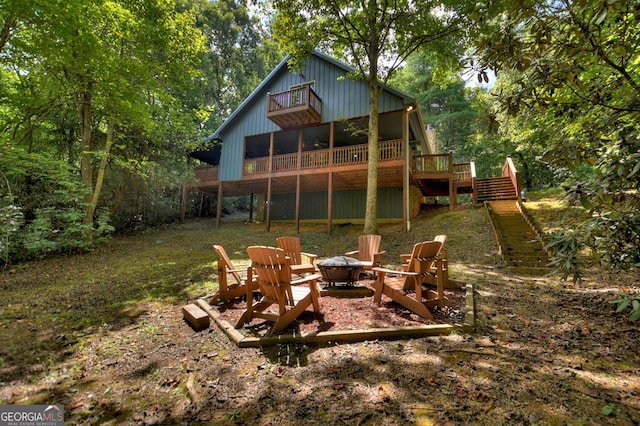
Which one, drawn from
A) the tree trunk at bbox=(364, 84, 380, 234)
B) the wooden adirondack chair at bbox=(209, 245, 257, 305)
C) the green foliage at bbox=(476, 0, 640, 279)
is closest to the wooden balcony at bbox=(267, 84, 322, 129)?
the tree trunk at bbox=(364, 84, 380, 234)

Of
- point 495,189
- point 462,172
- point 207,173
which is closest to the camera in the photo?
point 495,189

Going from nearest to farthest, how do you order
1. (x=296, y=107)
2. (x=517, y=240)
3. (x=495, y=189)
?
(x=517, y=240), (x=296, y=107), (x=495, y=189)

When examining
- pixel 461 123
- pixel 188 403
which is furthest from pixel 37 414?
pixel 461 123

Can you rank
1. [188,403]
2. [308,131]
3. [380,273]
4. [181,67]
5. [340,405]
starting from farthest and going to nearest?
[308,131] → [181,67] → [380,273] → [188,403] → [340,405]

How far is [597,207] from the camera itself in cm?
241

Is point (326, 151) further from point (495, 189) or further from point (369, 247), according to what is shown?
point (369, 247)

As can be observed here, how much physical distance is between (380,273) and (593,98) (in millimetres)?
3017

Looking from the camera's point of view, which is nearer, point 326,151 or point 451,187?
point 451,187

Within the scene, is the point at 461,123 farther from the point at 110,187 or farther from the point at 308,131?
the point at 110,187

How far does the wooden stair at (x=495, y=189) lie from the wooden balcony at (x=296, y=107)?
8430mm

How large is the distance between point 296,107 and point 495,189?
998cm

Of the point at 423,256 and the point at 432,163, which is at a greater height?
the point at 432,163

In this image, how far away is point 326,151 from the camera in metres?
13.3

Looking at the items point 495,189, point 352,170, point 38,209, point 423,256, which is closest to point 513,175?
point 495,189
